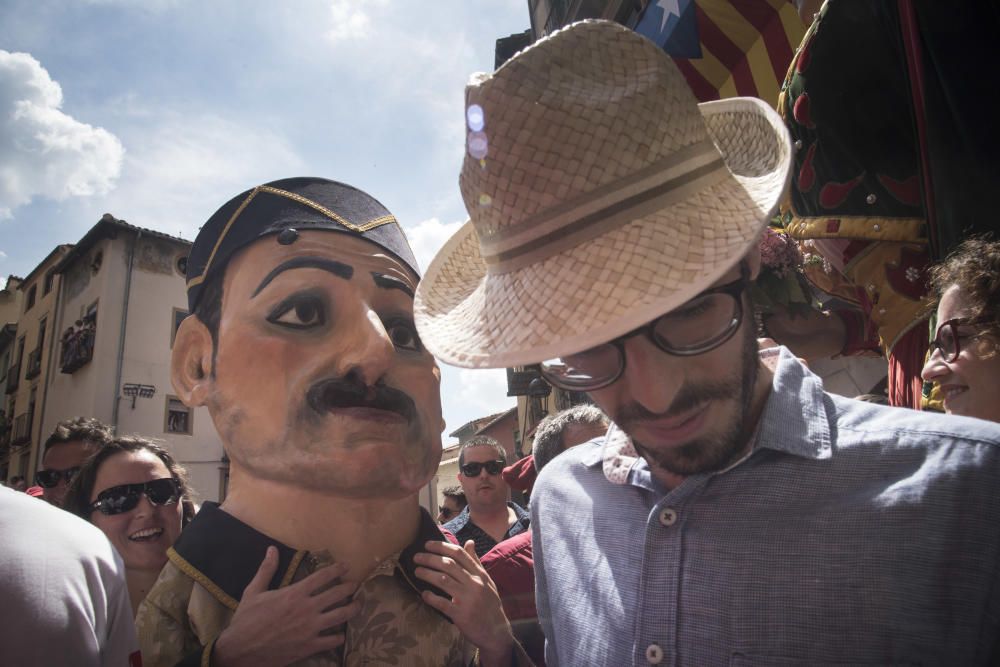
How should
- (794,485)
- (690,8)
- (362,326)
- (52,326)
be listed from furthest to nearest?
(52,326), (690,8), (362,326), (794,485)

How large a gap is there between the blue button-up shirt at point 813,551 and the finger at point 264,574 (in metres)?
0.86

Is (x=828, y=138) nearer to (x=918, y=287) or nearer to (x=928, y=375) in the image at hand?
(x=918, y=287)

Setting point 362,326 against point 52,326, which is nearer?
point 362,326

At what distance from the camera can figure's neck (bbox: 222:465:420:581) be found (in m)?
1.88

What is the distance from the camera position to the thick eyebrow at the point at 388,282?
2.16 m

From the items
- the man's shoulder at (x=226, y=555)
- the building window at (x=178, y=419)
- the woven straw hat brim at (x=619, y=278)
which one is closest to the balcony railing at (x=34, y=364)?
the building window at (x=178, y=419)

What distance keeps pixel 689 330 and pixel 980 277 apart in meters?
0.99

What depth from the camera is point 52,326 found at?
63.5ft

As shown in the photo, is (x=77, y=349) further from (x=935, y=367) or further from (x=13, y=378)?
(x=935, y=367)

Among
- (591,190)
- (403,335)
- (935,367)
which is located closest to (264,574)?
(403,335)

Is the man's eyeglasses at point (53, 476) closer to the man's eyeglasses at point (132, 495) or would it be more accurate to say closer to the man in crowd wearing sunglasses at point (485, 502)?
the man's eyeglasses at point (132, 495)

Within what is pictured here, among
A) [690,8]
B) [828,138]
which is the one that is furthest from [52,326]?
[828,138]

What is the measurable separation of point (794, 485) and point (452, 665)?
120 cm

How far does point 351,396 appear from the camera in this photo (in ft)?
6.45
